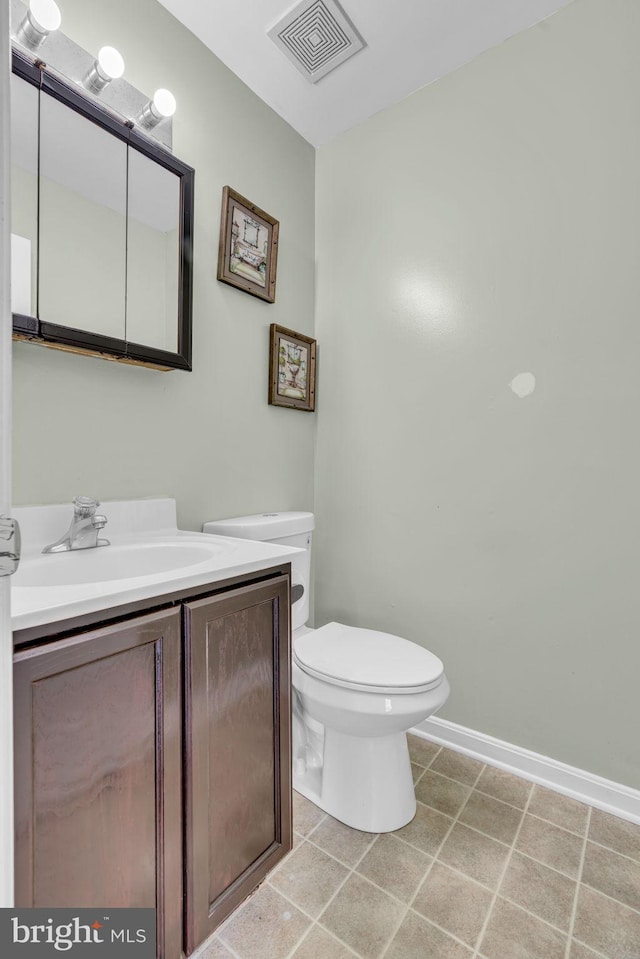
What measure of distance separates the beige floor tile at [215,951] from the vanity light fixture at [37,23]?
207 cm

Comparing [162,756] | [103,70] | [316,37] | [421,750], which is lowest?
[421,750]

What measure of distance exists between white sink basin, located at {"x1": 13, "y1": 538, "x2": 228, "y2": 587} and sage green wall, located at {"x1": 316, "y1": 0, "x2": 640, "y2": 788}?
0.88 m

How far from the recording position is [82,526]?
112 cm

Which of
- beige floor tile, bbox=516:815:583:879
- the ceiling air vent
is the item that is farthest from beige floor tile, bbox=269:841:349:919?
the ceiling air vent

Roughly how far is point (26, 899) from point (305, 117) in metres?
2.49

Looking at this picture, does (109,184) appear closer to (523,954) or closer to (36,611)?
(36,611)

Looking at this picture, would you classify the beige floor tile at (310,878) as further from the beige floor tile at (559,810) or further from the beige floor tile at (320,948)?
the beige floor tile at (559,810)

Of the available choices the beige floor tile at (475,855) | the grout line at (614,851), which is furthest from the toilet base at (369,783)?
the grout line at (614,851)

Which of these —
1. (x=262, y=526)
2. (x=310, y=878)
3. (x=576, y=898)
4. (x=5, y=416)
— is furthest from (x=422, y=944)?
(x=5, y=416)

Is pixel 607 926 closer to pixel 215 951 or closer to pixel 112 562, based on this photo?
pixel 215 951

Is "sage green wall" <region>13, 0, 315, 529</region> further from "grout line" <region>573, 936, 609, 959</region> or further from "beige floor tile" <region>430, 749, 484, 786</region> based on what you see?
"grout line" <region>573, 936, 609, 959</region>

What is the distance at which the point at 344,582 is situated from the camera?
1999 millimetres

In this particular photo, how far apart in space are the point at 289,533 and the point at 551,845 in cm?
118

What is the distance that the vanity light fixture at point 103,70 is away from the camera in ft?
3.85
